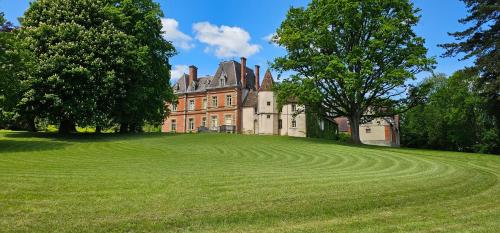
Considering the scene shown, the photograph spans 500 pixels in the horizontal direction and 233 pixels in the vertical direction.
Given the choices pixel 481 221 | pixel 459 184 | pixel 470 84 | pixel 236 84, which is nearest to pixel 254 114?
pixel 236 84

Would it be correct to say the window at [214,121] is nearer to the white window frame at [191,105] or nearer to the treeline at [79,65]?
the white window frame at [191,105]

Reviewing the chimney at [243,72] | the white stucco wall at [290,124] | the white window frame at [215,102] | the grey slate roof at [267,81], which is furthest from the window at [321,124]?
the white window frame at [215,102]

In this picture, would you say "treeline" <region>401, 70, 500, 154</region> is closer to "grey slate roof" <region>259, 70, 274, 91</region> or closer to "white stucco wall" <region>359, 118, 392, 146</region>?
"white stucco wall" <region>359, 118, 392, 146</region>

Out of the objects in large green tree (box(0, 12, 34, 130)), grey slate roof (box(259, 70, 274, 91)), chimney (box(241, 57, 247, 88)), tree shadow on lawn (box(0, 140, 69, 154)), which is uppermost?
chimney (box(241, 57, 247, 88))

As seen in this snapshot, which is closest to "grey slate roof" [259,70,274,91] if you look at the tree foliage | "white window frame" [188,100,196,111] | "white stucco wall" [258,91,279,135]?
"white stucco wall" [258,91,279,135]

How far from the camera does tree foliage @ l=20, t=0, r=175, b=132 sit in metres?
27.2

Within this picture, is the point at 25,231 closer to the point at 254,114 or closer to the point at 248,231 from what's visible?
the point at 248,231

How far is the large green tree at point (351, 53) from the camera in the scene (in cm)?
3089

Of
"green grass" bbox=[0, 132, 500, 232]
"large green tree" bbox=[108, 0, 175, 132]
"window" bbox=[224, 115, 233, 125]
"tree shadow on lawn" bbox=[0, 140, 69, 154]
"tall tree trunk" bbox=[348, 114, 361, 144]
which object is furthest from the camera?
"window" bbox=[224, 115, 233, 125]

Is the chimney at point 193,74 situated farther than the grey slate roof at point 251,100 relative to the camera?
Yes

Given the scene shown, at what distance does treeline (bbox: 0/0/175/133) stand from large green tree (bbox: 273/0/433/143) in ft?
39.3

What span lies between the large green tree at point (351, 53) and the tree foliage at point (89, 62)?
11.8m

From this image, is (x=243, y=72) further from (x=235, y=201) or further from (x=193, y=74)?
(x=235, y=201)

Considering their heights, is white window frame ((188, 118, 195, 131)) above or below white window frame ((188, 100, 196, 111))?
below
